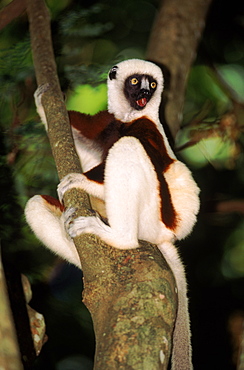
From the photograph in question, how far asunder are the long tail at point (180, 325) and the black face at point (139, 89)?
5.79 feet

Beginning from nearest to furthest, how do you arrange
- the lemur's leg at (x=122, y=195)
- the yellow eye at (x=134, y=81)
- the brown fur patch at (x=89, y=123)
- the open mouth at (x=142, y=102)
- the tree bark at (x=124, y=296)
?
the tree bark at (x=124, y=296) → the lemur's leg at (x=122, y=195) → the open mouth at (x=142, y=102) → the brown fur patch at (x=89, y=123) → the yellow eye at (x=134, y=81)

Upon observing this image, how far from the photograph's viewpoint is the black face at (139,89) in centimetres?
476

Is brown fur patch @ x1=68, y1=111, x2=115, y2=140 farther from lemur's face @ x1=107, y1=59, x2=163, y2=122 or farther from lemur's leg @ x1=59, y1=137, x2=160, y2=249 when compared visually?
lemur's leg @ x1=59, y1=137, x2=160, y2=249

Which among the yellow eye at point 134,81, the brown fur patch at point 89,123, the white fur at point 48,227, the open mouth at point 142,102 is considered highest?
the yellow eye at point 134,81

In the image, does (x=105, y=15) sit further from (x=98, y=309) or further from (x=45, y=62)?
(x=98, y=309)

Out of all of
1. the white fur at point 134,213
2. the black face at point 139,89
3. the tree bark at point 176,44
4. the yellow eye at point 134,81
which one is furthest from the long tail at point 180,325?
the tree bark at point 176,44

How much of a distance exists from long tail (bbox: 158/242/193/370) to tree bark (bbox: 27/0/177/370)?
2.47 ft

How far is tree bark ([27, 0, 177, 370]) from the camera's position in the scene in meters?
2.07

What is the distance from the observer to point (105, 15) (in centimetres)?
797

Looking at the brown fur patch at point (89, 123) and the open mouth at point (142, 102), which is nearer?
the open mouth at point (142, 102)

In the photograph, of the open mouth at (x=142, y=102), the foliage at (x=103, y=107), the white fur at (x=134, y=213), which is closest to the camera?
the white fur at (x=134, y=213)

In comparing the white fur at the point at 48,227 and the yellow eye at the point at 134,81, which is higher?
the yellow eye at the point at 134,81

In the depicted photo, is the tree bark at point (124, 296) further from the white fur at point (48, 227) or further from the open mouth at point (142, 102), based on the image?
the open mouth at point (142, 102)

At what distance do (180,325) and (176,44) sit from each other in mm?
4255
